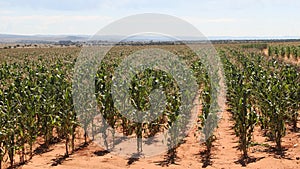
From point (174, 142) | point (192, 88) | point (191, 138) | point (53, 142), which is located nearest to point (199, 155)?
point (174, 142)

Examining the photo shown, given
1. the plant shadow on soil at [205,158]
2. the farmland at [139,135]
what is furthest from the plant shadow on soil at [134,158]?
the plant shadow on soil at [205,158]

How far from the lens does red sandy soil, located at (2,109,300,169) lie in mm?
7188

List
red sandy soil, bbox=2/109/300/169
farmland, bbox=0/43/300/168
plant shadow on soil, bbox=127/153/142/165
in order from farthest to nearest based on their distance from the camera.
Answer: plant shadow on soil, bbox=127/153/142/165 < farmland, bbox=0/43/300/168 < red sandy soil, bbox=2/109/300/169

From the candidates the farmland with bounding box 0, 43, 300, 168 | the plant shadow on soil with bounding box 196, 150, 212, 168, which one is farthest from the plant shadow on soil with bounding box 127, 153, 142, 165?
the plant shadow on soil with bounding box 196, 150, 212, 168

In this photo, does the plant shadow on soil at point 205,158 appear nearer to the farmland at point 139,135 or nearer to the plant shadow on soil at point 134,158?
the farmland at point 139,135

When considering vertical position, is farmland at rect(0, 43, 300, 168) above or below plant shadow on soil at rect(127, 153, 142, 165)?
above

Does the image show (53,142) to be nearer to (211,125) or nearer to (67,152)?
(67,152)

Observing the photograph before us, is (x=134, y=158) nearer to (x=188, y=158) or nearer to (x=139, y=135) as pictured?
(x=139, y=135)

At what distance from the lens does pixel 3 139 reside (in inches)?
267

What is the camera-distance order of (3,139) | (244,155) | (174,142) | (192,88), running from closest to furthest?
(3,139) → (244,155) → (174,142) → (192,88)

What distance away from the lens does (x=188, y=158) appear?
7742 millimetres

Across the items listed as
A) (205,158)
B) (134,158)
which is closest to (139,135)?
(134,158)

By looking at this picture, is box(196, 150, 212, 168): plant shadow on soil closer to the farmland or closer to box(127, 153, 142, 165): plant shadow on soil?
the farmland

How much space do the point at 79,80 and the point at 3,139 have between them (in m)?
3.43
